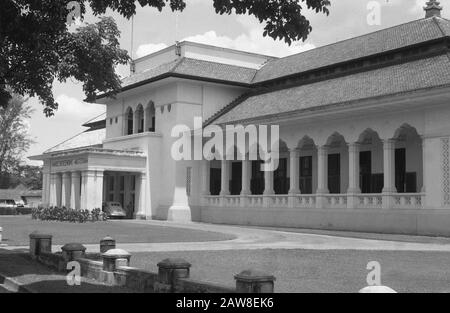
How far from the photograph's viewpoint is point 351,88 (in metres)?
29.9

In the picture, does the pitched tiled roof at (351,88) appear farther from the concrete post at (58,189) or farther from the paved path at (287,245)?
the concrete post at (58,189)

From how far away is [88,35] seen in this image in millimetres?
15477

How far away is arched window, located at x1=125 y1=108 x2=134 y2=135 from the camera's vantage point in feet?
149

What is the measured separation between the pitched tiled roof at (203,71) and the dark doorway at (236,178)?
19.8 feet

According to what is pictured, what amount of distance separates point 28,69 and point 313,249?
1005 cm

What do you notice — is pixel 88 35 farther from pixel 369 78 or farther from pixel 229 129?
pixel 229 129

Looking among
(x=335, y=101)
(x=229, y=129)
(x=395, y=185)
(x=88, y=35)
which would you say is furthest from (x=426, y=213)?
(x=88, y=35)

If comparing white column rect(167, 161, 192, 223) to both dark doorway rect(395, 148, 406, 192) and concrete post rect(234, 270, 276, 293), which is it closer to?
dark doorway rect(395, 148, 406, 192)

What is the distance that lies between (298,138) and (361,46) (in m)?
7.01

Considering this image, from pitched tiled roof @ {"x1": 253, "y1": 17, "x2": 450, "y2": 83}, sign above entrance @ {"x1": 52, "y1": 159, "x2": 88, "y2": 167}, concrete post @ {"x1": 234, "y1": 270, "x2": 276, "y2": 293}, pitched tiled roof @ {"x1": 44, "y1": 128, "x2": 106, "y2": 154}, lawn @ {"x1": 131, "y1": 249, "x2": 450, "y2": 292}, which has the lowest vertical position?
lawn @ {"x1": 131, "y1": 249, "x2": 450, "y2": 292}

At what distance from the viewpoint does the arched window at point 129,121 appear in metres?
45.3

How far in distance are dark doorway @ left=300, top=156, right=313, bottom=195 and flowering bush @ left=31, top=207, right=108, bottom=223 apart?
12394 mm

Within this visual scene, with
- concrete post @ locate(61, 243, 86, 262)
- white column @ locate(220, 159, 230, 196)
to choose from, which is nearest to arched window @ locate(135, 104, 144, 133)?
white column @ locate(220, 159, 230, 196)

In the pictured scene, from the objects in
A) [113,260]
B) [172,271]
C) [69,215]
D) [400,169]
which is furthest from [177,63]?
[172,271]
